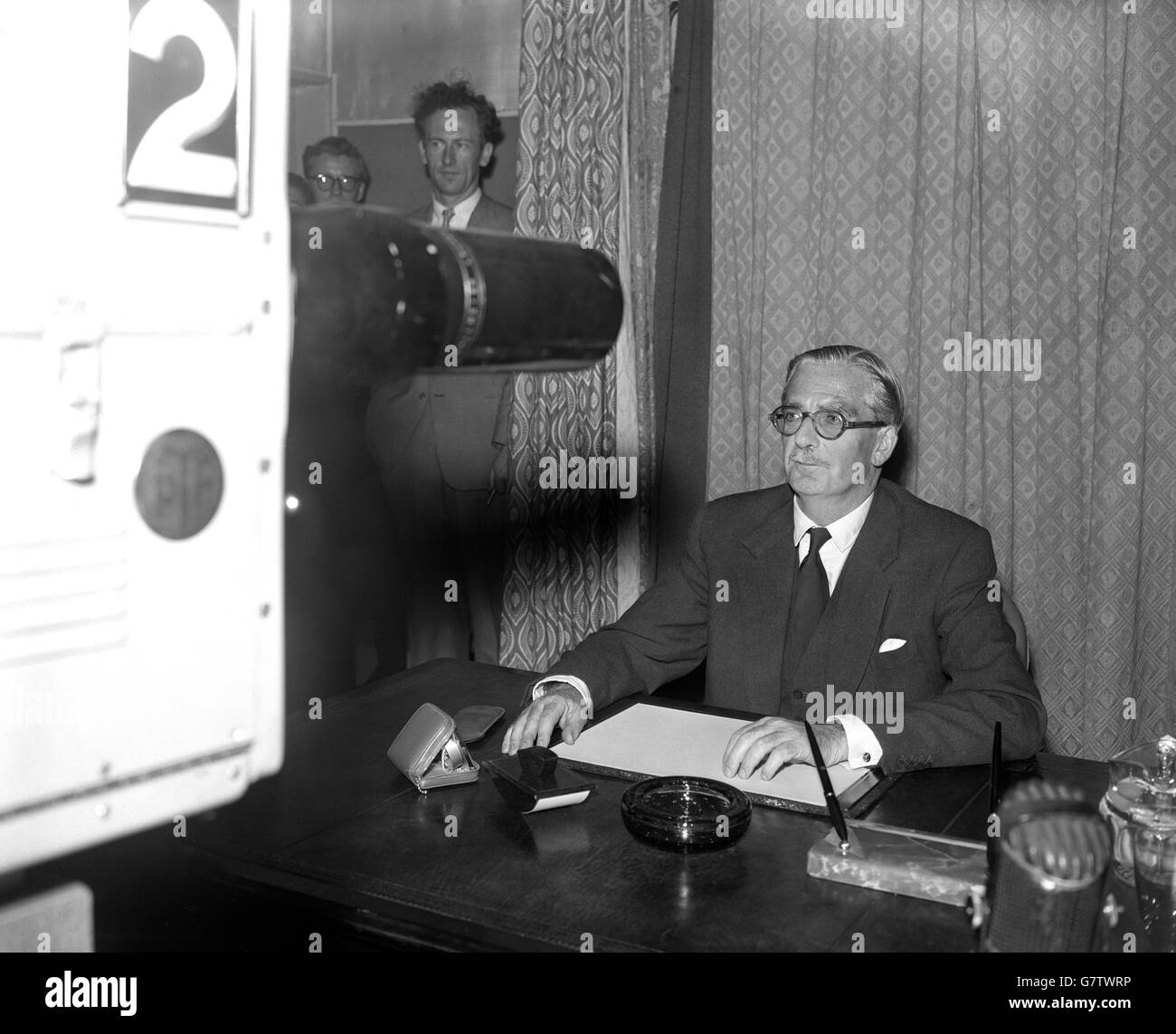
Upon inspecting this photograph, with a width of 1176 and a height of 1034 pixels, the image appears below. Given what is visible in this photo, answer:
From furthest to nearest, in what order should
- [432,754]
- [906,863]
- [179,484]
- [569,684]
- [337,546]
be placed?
[337,546], [569,684], [432,754], [906,863], [179,484]

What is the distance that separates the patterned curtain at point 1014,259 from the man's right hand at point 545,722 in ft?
6.25

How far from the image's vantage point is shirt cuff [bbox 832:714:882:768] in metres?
1.78

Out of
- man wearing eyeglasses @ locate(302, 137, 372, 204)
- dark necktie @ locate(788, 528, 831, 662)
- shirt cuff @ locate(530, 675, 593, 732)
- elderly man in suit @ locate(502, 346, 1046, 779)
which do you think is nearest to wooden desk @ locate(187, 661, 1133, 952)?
shirt cuff @ locate(530, 675, 593, 732)

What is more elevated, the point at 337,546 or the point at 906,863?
the point at 337,546

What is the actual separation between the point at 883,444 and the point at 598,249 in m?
1.64

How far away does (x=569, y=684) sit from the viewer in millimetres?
2053

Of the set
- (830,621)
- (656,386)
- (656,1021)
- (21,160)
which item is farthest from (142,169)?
(656,386)

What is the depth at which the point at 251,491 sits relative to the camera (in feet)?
2.90

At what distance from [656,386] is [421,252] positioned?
294 centimetres

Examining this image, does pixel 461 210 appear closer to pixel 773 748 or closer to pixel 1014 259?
pixel 1014 259

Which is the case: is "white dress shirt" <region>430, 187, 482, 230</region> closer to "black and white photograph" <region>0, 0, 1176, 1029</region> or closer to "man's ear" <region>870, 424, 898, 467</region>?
"black and white photograph" <region>0, 0, 1176, 1029</region>

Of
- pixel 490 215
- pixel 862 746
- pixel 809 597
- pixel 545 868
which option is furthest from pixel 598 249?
pixel 545 868

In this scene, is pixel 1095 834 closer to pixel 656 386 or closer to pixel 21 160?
pixel 21 160

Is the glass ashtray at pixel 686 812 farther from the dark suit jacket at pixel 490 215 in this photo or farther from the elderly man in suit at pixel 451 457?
the dark suit jacket at pixel 490 215
